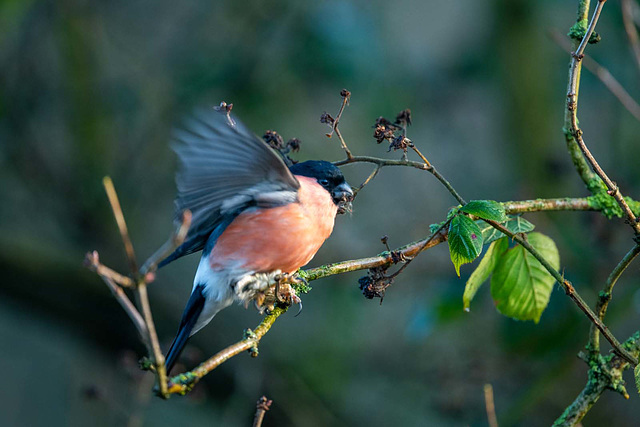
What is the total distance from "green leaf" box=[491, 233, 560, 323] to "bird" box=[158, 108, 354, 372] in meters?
0.57

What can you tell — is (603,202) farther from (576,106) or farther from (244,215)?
(244,215)

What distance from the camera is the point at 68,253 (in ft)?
14.9

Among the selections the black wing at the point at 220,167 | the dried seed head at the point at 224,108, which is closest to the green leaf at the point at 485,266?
the black wing at the point at 220,167

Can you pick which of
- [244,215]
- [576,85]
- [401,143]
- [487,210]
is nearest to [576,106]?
[576,85]

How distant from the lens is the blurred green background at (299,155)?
405cm

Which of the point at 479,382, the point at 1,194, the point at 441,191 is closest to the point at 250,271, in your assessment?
the point at 479,382

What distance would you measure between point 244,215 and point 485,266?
0.86 metres

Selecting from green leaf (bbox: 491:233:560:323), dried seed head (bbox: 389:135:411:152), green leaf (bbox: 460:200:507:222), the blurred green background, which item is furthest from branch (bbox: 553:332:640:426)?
the blurred green background

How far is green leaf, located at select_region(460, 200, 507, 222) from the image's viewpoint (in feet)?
5.03

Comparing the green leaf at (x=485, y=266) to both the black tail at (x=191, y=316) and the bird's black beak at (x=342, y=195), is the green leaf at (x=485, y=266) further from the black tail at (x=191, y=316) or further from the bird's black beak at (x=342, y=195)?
the black tail at (x=191, y=316)

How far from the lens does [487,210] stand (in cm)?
155

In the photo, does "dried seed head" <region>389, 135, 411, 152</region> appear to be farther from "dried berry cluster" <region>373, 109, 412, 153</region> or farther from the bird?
→ the bird

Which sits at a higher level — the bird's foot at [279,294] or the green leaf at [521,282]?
the green leaf at [521,282]

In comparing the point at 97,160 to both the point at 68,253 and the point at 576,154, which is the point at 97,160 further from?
the point at 576,154
